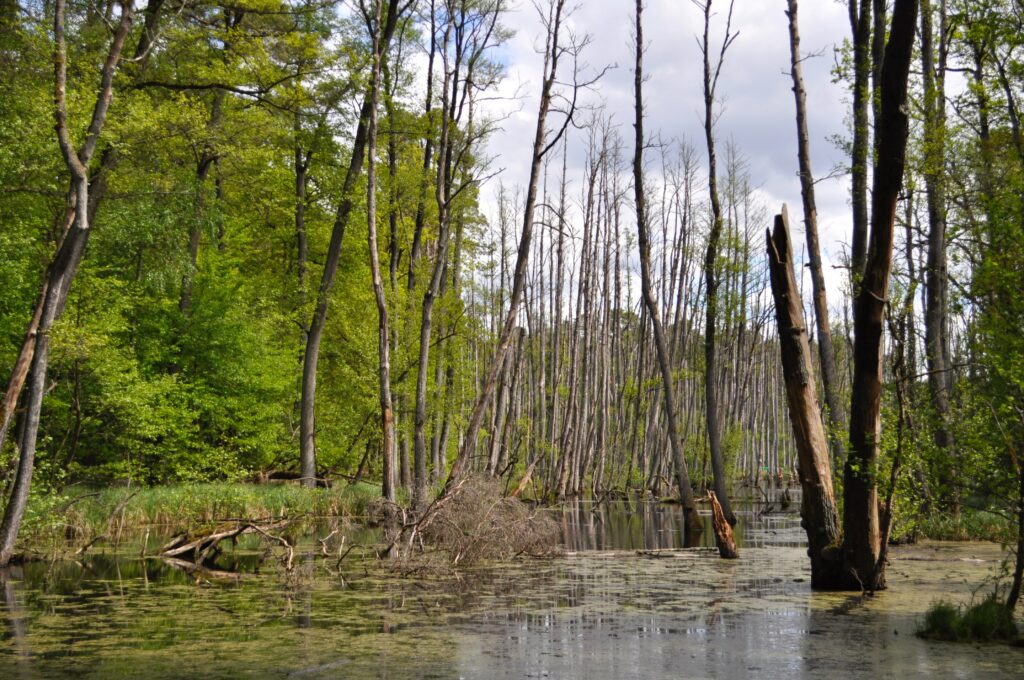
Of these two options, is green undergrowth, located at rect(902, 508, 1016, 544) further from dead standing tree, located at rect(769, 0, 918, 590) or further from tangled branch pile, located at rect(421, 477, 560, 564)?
tangled branch pile, located at rect(421, 477, 560, 564)

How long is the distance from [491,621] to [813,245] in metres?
7.99

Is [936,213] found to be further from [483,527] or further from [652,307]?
[483,527]

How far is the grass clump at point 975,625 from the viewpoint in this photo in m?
6.13

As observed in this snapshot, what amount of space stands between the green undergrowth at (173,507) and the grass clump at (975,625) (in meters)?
9.42

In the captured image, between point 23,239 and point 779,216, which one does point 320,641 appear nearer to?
point 779,216

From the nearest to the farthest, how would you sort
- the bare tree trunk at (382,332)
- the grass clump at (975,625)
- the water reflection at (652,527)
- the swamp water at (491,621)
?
1. the swamp water at (491,621)
2. the grass clump at (975,625)
3. the bare tree trunk at (382,332)
4. the water reflection at (652,527)

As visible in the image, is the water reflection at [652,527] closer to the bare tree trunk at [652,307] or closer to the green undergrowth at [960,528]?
the bare tree trunk at [652,307]

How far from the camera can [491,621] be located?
7145 millimetres

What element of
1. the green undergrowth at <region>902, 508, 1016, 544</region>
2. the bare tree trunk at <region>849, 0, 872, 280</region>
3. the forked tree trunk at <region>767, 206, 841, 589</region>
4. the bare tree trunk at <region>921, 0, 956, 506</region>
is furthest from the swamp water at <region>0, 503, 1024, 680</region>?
the bare tree trunk at <region>849, 0, 872, 280</region>

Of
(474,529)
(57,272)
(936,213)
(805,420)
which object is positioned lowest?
(474,529)

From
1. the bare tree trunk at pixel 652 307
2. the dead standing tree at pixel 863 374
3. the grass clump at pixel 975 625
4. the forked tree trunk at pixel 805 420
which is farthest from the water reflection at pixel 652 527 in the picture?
the grass clump at pixel 975 625

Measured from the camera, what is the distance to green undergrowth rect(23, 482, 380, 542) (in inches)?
511

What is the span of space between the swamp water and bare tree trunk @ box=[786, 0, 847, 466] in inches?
91.2

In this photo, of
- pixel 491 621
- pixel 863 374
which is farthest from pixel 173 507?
pixel 863 374
